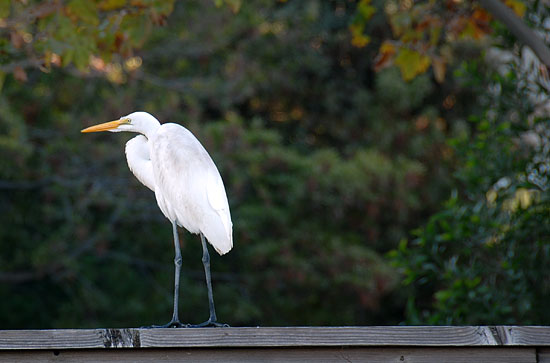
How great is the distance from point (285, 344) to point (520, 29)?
240 centimetres

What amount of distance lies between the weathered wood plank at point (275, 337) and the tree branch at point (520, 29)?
195cm

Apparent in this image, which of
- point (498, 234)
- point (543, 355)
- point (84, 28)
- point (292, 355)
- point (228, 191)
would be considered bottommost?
point (228, 191)

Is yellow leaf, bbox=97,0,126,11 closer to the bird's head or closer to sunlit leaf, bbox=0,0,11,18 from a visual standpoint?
sunlit leaf, bbox=0,0,11,18

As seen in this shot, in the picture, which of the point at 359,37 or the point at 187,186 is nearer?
the point at 187,186

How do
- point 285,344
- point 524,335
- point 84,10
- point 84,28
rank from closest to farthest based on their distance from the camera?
point 285,344 → point 524,335 → point 84,10 → point 84,28

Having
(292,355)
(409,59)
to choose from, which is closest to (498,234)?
(409,59)

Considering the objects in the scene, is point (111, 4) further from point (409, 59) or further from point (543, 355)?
point (543, 355)

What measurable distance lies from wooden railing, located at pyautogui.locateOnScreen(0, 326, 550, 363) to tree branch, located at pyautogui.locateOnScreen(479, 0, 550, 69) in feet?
6.36

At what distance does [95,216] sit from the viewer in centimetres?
818

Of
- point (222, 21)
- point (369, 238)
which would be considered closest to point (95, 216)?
point (222, 21)

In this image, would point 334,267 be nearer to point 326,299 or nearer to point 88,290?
point 326,299

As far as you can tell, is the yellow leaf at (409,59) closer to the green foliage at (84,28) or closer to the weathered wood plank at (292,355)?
the green foliage at (84,28)

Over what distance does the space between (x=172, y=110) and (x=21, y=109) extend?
4.98 ft

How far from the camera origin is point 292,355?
2172mm
